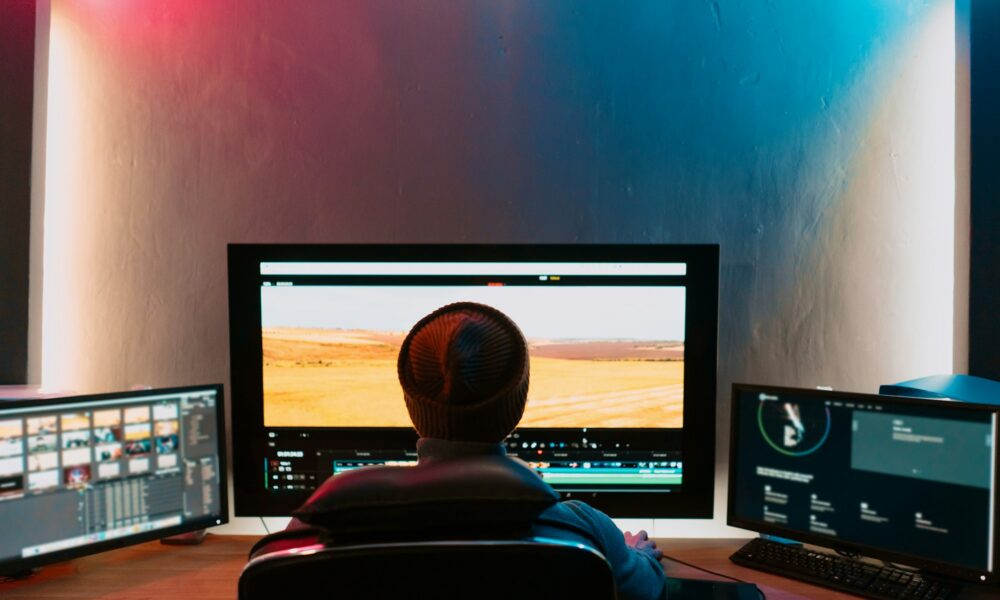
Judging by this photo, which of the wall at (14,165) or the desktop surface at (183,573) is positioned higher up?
the wall at (14,165)

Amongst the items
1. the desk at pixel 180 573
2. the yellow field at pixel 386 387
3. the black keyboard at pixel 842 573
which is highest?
the yellow field at pixel 386 387

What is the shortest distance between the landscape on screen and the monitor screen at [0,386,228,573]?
20cm

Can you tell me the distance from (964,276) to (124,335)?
231cm

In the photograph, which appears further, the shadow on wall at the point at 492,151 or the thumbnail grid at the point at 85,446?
the shadow on wall at the point at 492,151

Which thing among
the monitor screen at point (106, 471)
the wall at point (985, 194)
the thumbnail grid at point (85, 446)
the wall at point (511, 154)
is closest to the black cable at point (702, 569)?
the wall at point (511, 154)

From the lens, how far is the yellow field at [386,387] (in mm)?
1961

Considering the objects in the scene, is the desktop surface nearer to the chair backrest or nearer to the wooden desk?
the wooden desk

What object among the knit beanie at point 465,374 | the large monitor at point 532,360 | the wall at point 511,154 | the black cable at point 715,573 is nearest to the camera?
the knit beanie at point 465,374

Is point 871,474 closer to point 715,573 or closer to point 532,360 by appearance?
point 715,573

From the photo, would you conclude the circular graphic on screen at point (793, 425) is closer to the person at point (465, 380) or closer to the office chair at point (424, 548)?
the person at point (465, 380)

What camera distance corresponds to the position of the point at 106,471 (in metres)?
1.82

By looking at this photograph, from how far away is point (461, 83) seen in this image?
219 cm

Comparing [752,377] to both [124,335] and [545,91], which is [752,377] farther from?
[124,335]

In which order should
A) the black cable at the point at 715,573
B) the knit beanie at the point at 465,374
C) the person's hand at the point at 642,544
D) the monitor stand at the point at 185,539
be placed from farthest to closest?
the monitor stand at the point at 185,539
the person's hand at the point at 642,544
the black cable at the point at 715,573
the knit beanie at the point at 465,374
